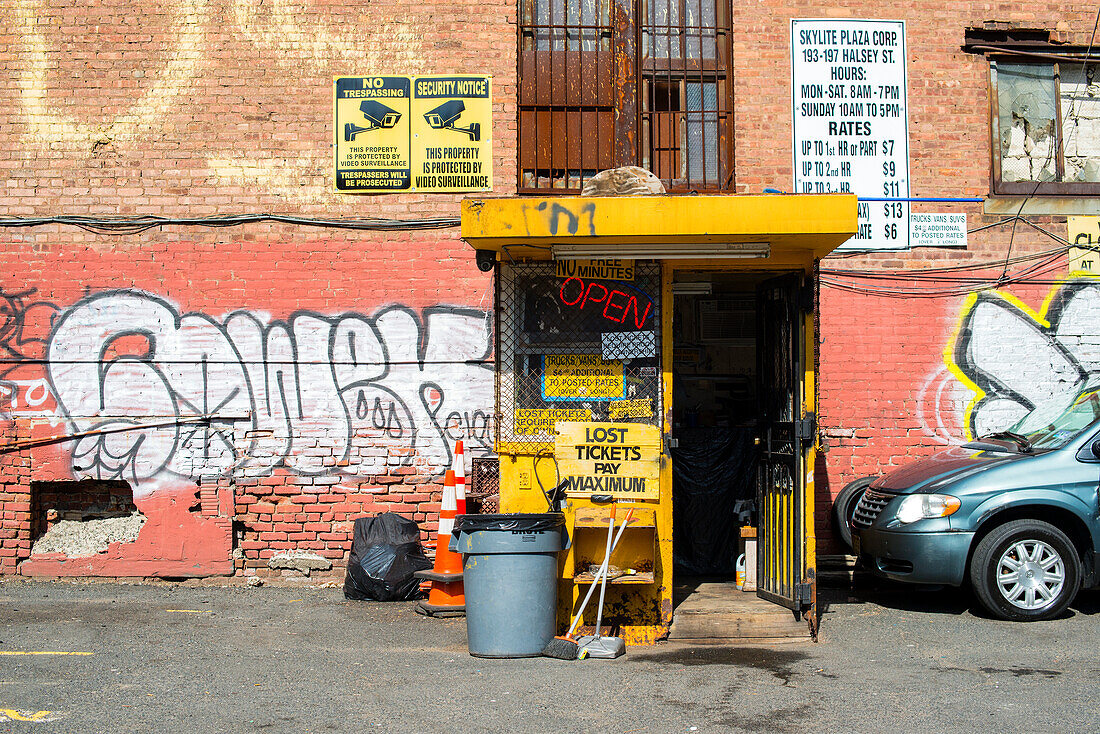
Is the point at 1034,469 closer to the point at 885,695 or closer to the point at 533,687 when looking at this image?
the point at 885,695

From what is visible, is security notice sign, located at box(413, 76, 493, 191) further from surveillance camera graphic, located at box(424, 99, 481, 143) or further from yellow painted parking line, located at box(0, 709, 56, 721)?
yellow painted parking line, located at box(0, 709, 56, 721)

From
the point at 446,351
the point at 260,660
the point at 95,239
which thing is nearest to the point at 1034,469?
the point at 446,351

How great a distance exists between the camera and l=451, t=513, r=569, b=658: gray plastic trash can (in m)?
6.32

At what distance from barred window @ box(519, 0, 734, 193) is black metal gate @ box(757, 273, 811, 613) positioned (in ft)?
8.12

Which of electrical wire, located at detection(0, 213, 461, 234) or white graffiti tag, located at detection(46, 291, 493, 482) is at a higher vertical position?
electrical wire, located at detection(0, 213, 461, 234)

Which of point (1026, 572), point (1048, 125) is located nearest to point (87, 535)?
point (1026, 572)

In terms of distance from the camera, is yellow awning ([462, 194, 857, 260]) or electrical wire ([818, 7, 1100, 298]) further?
electrical wire ([818, 7, 1100, 298])

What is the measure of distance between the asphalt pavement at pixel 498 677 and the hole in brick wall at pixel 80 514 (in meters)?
1.31

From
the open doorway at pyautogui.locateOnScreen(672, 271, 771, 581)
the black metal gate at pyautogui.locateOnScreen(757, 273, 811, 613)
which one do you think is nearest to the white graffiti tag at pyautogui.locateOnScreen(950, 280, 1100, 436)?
the open doorway at pyautogui.locateOnScreen(672, 271, 771, 581)

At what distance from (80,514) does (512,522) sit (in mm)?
5460

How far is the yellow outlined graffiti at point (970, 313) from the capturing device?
31.4 feet

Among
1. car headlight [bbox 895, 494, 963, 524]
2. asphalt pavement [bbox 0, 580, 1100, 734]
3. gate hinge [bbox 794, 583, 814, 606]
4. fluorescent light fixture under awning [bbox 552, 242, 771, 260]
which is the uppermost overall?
fluorescent light fixture under awning [bbox 552, 242, 771, 260]

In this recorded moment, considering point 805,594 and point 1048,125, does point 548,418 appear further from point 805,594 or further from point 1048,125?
point 1048,125

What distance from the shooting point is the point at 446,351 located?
31.0 ft
